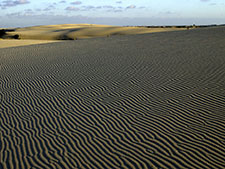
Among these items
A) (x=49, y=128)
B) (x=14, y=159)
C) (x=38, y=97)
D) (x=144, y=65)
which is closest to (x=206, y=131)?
(x=49, y=128)

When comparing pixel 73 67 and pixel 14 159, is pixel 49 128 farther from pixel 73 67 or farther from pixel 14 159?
pixel 73 67

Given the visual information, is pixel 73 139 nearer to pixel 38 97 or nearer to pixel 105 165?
pixel 105 165

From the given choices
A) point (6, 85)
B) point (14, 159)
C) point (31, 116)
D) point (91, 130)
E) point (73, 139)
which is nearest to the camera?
point (14, 159)

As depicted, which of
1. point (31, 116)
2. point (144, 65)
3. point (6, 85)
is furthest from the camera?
point (144, 65)

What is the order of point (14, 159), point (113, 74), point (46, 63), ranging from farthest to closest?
point (46, 63) < point (113, 74) < point (14, 159)

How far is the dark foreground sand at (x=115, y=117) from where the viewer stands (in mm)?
5023

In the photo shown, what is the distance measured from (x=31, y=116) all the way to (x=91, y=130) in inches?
79.1

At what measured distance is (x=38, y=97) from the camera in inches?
345

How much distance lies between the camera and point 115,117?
270 inches

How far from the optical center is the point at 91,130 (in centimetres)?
618

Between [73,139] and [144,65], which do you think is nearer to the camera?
[73,139]

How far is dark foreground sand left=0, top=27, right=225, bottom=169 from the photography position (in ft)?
16.5

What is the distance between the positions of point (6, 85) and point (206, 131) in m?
7.91

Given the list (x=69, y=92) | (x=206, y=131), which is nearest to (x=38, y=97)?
(x=69, y=92)
